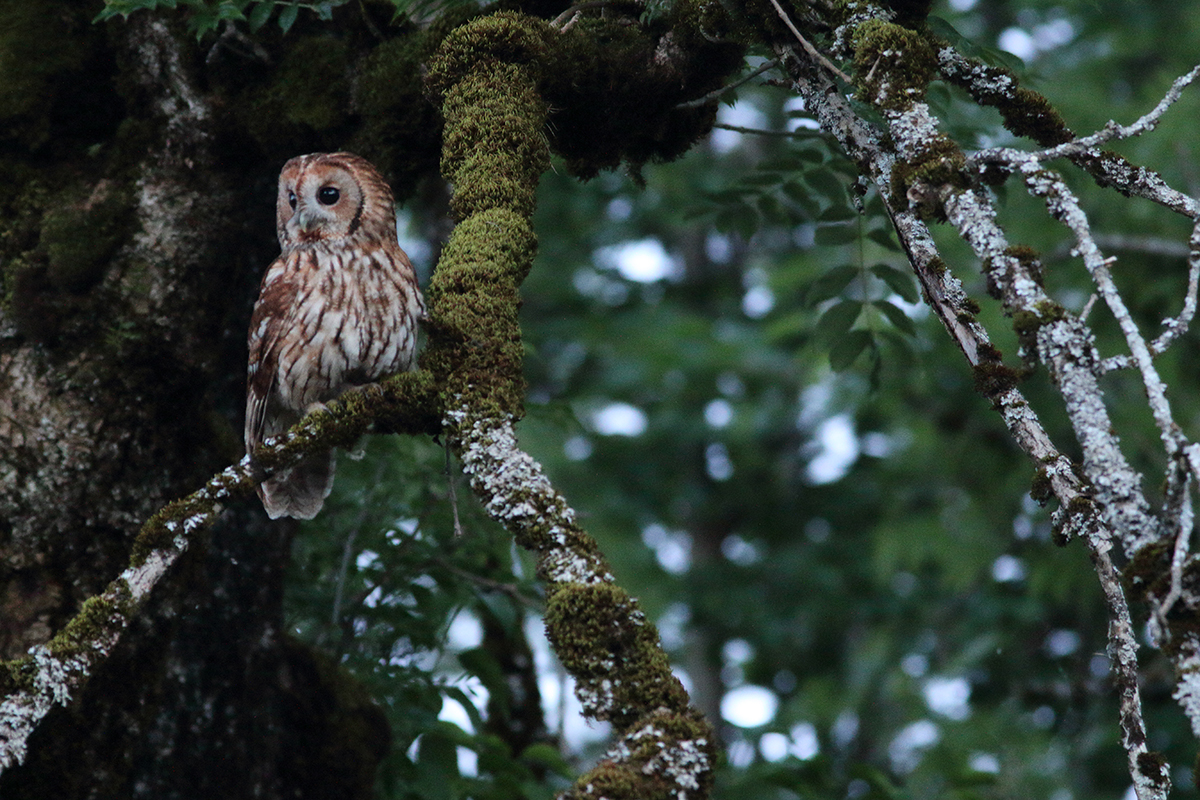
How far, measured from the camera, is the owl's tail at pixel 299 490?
11.0 feet

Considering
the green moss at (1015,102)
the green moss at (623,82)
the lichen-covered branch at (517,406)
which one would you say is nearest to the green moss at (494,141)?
the lichen-covered branch at (517,406)

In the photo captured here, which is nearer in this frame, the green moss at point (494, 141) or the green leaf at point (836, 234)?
the green moss at point (494, 141)

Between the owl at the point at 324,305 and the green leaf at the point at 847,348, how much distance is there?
4.27ft

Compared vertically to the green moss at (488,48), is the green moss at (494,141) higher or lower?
lower

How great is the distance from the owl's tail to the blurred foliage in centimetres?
45

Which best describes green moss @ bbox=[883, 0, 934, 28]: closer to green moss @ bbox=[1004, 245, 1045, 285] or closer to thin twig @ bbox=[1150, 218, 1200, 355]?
green moss @ bbox=[1004, 245, 1045, 285]

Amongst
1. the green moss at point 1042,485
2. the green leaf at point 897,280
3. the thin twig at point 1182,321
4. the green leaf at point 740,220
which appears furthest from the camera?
the green leaf at point 740,220

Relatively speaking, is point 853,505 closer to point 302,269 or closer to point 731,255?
point 731,255

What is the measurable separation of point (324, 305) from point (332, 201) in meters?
0.30

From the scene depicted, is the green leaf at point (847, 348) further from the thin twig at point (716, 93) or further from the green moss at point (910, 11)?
the green moss at point (910, 11)

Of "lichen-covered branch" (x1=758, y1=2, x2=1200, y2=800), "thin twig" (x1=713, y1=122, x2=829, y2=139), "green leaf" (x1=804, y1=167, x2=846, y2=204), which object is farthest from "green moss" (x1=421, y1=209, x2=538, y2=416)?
"green leaf" (x1=804, y1=167, x2=846, y2=204)

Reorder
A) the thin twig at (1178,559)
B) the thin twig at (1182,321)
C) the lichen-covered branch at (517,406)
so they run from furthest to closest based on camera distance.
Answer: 1. the lichen-covered branch at (517,406)
2. the thin twig at (1182,321)
3. the thin twig at (1178,559)

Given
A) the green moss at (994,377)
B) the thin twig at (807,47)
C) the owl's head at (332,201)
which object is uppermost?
the owl's head at (332,201)

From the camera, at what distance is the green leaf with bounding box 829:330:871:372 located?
3686 mm
